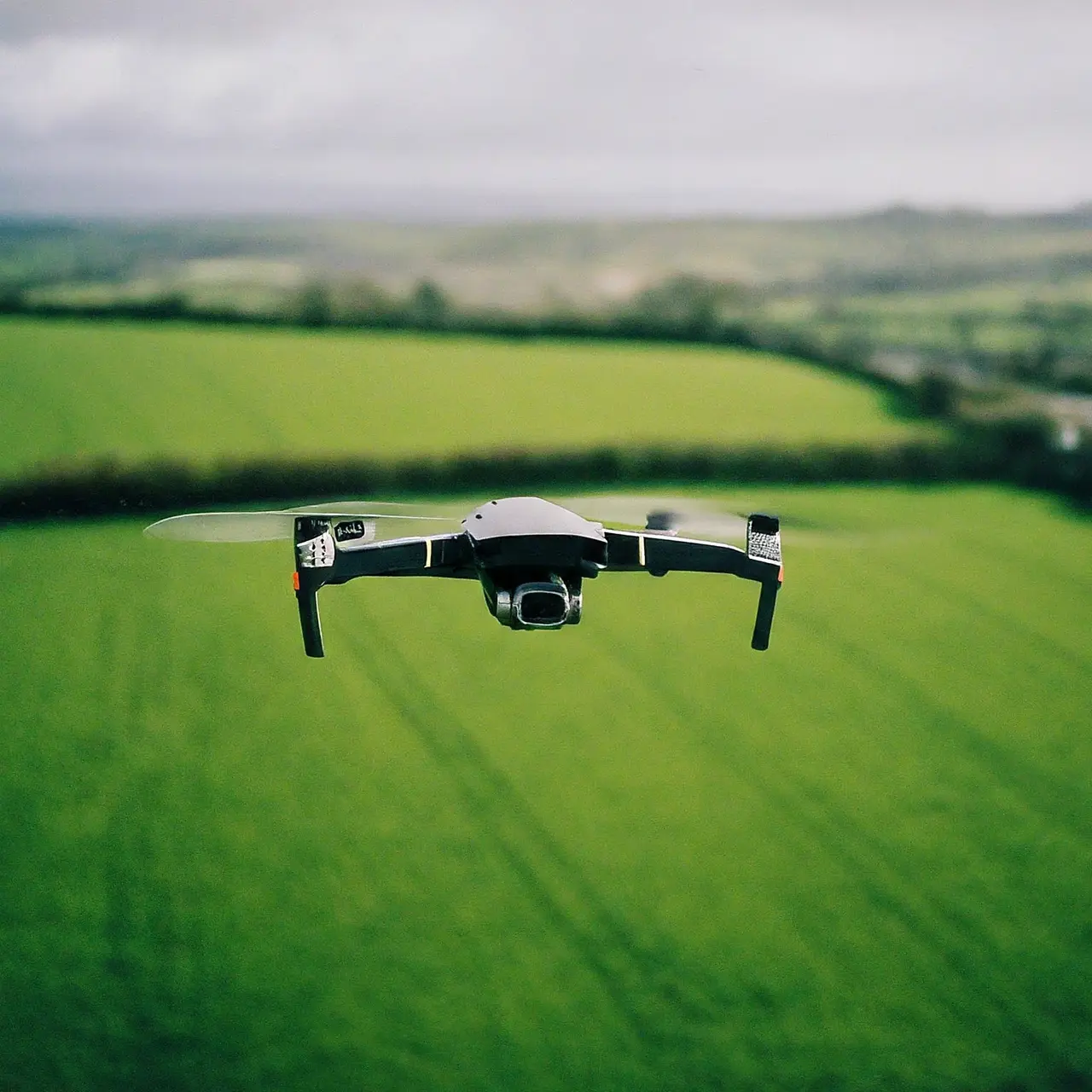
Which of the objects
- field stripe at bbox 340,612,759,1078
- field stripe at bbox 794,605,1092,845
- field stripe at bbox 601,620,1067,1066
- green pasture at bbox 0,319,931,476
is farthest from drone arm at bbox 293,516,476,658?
green pasture at bbox 0,319,931,476

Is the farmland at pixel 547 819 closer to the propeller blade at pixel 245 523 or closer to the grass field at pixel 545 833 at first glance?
the grass field at pixel 545 833

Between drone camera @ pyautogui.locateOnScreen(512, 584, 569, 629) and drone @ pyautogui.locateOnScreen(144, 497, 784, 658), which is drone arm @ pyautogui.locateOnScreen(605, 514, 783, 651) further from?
drone camera @ pyautogui.locateOnScreen(512, 584, 569, 629)

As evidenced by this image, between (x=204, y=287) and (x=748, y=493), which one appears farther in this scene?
(x=204, y=287)

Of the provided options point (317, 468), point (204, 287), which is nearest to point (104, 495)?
point (317, 468)

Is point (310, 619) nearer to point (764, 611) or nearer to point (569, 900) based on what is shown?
point (764, 611)

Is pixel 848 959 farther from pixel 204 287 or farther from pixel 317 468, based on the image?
pixel 204 287

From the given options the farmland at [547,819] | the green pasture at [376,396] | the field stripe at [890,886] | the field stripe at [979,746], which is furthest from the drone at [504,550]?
the green pasture at [376,396]

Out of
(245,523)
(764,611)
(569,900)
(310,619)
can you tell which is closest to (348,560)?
(310,619)
